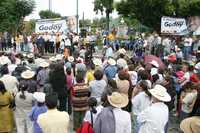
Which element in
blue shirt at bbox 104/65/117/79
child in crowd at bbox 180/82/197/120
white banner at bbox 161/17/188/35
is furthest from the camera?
white banner at bbox 161/17/188/35

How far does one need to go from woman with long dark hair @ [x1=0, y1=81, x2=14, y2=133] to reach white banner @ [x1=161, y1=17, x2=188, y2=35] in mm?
16726

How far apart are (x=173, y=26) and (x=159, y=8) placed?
12.2 meters

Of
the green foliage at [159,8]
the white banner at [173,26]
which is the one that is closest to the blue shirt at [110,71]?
the white banner at [173,26]

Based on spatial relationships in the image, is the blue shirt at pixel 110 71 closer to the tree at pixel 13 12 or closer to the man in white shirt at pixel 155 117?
the man in white shirt at pixel 155 117

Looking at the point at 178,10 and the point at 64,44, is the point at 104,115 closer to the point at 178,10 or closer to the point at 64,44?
the point at 64,44

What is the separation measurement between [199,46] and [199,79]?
13.5m

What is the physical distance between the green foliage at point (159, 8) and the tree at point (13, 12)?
9.95 metres

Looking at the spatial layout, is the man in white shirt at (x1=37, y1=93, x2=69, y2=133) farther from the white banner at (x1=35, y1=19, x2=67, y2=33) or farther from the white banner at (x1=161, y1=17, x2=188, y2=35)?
the white banner at (x1=35, y1=19, x2=67, y2=33)

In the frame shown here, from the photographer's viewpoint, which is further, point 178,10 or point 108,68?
point 178,10

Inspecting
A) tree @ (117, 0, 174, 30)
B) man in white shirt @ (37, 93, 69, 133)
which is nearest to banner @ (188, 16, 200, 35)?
tree @ (117, 0, 174, 30)

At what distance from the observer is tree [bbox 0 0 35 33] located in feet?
132

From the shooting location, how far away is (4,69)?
1177cm

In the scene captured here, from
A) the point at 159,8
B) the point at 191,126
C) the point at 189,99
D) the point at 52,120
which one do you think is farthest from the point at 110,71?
the point at 159,8

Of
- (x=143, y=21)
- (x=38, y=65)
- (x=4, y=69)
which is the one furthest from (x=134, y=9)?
(x=4, y=69)
